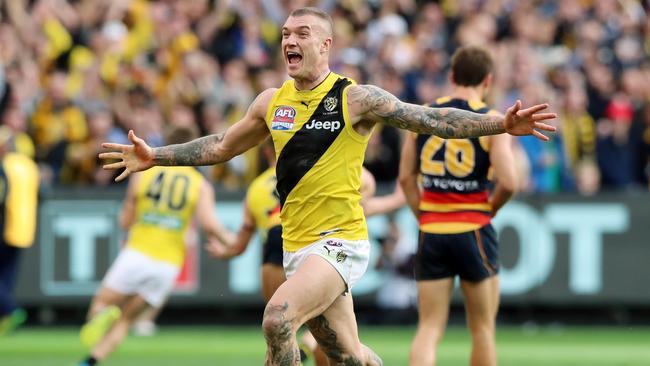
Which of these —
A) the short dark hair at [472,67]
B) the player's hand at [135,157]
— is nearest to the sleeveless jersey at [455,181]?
the short dark hair at [472,67]

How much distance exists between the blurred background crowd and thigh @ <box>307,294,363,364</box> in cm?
984

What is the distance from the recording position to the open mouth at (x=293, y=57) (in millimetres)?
8602

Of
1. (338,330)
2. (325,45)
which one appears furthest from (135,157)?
(338,330)

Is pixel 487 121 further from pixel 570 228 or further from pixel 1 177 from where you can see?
pixel 570 228

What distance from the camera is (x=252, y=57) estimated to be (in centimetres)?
2117

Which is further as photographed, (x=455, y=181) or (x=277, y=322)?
(x=455, y=181)

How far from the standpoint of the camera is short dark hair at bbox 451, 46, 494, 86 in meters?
10.4

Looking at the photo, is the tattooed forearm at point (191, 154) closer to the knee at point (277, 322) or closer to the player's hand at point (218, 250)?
the knee at point (277, 322)

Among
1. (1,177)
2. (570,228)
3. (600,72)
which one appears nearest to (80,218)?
(1,177)

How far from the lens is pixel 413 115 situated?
846cm

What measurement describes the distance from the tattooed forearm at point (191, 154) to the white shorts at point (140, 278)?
15.2ft

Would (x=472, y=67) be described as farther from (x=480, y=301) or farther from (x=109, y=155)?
(x=109, y=155)

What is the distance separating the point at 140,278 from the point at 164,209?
746 millimetres

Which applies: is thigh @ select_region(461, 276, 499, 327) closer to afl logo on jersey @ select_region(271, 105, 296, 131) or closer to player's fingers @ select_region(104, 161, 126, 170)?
afl logo on jersey @ select_region(271, 105, 296, 131)
